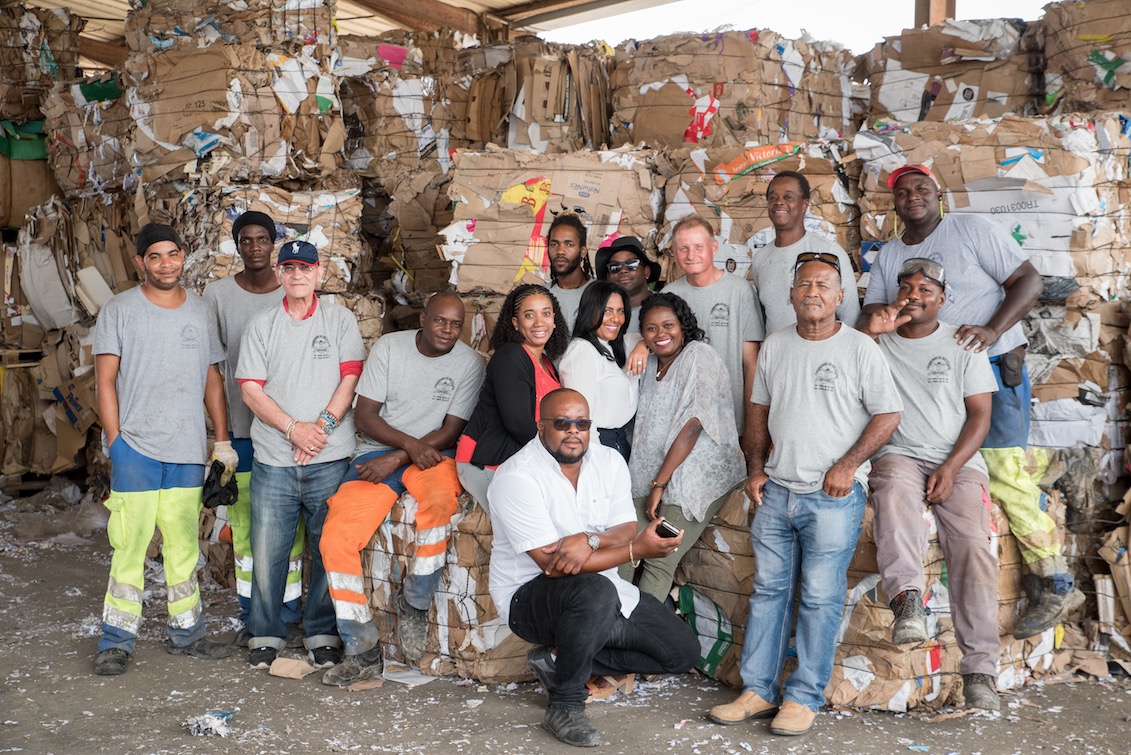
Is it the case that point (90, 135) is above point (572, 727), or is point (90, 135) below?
above

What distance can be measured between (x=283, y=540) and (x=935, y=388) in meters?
2.61

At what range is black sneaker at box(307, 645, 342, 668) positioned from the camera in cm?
441

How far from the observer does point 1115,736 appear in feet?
12.3

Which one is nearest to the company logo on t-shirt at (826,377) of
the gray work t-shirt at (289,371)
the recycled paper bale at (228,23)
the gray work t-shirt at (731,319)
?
the gray work t-shirt at (731,319)

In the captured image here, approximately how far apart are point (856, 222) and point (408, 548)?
2490mm

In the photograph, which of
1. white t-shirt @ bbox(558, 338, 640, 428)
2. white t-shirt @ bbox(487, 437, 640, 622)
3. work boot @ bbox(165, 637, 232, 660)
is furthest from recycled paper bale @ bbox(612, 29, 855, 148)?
work boot @ bbox(165, 637, 232, 660)

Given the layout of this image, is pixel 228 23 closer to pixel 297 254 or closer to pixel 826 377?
pixel 297 254

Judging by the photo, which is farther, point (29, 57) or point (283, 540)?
point (29, 57)

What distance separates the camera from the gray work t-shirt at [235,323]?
15.4ft

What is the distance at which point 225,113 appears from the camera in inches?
226

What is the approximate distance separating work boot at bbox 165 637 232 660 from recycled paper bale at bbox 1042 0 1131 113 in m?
4.55

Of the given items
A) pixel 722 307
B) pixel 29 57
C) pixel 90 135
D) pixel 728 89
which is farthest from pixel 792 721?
pixel 29 57

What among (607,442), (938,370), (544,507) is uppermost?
(938,370)

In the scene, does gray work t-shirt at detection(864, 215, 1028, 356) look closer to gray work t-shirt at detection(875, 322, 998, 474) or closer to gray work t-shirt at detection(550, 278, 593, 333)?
gray work t-shirt at detection(875, 322, 998, 474)
